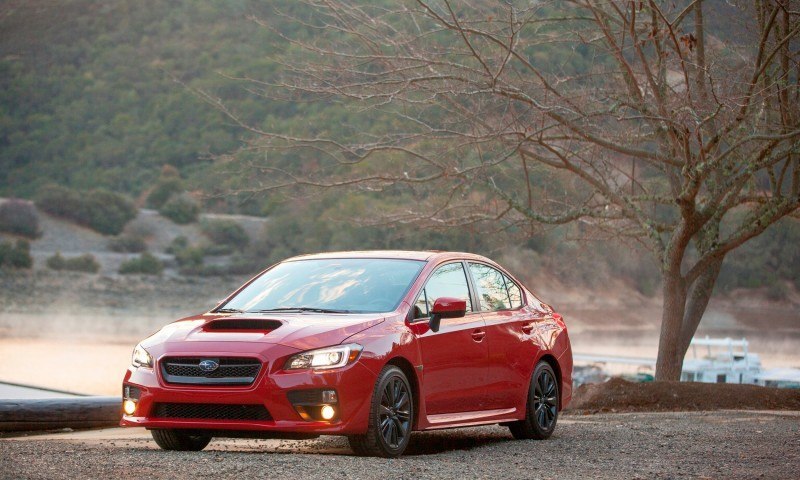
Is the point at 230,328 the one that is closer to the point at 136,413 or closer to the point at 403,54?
the point at 136,413

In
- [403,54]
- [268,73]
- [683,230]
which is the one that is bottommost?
[683,230]

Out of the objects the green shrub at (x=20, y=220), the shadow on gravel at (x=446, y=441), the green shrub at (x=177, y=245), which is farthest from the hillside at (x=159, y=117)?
the shadow on gravel at (x=446, y=441)

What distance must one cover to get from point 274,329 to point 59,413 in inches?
206

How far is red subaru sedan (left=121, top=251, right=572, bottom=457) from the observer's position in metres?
8.17

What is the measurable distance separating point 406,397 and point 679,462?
222cm

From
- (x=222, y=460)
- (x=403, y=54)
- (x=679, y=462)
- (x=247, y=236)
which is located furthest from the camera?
(x=247, y=236)

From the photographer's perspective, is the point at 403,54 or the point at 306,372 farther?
the point at 403,54

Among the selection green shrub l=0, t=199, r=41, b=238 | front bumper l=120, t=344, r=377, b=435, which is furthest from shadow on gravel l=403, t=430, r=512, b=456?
green shrub l=0, t=199, r=41, b=238

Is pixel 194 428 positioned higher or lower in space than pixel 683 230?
lower

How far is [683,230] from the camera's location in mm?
18234

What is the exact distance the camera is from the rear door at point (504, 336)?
10102mm

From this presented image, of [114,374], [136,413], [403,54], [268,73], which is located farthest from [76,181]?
[136,413]

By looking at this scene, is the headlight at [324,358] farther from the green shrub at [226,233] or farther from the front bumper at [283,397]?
the green shrub at [226,233]

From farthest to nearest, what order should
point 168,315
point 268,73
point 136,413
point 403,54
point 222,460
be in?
point 268,73, point 168,315, point 403,54, point 136,413, point 222,460
